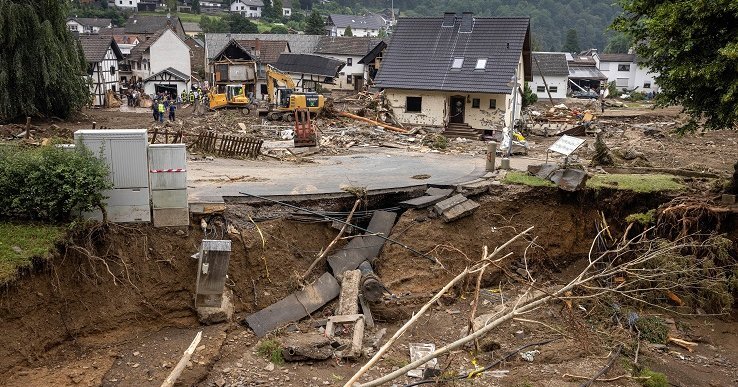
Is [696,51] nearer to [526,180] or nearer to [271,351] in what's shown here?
[526,180]

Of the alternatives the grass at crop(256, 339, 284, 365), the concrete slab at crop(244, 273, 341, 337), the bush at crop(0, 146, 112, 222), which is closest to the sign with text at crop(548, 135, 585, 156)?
the concrete slab at crop(244, 273, 341, 337)

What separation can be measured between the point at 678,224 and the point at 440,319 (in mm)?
6784

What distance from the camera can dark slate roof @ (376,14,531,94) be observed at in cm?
3225

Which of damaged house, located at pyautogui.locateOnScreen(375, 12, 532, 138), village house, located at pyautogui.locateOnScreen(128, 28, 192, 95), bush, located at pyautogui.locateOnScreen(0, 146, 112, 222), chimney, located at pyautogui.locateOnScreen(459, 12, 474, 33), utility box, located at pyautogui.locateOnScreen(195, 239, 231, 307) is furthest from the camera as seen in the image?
village house, located at pyautogui.locateOnScreen(128, 28, 192, 95)

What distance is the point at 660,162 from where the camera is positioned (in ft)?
78.5

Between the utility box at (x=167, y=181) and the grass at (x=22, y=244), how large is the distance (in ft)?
6.57

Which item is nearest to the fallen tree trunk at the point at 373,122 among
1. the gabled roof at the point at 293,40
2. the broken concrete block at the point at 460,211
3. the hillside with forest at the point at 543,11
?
the broken concrete block at the point at 460,211

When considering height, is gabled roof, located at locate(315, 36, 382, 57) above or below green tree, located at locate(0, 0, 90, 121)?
above

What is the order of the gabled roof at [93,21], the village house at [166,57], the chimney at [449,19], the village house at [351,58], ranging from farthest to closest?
1. the gabled roof at [93,21]
2. the village house at [351,58]
3. the village house at [166,57]
4. the chimney at [449,19]

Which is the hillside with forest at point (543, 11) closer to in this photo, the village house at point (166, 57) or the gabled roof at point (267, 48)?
the gabled roof at point (267, 48)

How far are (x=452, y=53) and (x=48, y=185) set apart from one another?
24.9m

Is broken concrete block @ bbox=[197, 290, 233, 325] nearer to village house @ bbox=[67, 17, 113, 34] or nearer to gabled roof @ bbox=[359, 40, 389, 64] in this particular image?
gabled roof @ bbox=[359, 40, 389, 64]

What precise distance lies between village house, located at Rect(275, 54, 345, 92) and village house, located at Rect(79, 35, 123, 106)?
13.4m

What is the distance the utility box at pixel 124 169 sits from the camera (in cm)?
1339
